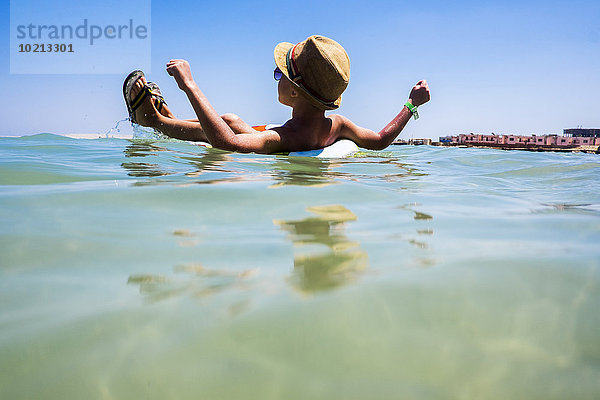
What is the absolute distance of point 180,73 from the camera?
10.8 feet

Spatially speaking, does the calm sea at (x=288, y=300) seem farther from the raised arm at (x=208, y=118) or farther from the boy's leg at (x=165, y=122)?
the boy's leg at (x=165, y=122)

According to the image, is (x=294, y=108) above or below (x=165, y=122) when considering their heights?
above

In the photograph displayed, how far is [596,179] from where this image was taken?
3.27 meters

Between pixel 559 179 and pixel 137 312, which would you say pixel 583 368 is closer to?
pixel 137 312

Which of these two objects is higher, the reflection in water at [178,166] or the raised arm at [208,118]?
the raised arm at [208,118]

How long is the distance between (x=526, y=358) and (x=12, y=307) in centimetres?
99

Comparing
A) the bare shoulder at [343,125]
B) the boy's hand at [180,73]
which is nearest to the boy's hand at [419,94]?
the bare shoulder at [343,125]

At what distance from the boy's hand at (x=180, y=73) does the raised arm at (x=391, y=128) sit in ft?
6.42

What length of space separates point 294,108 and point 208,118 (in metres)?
1.17

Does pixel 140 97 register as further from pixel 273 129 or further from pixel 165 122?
pixel 273 129

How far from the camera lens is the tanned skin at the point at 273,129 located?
10.8 ft

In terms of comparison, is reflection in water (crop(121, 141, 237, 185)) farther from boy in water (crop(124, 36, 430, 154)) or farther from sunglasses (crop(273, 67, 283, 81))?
sunglasses (crop(273, 67, 283, 81))

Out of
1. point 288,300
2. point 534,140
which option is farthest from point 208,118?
point 534,140

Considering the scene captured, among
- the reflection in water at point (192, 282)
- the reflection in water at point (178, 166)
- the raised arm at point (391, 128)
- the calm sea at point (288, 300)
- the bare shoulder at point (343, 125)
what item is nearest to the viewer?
the calm sea at point (288, 300)
